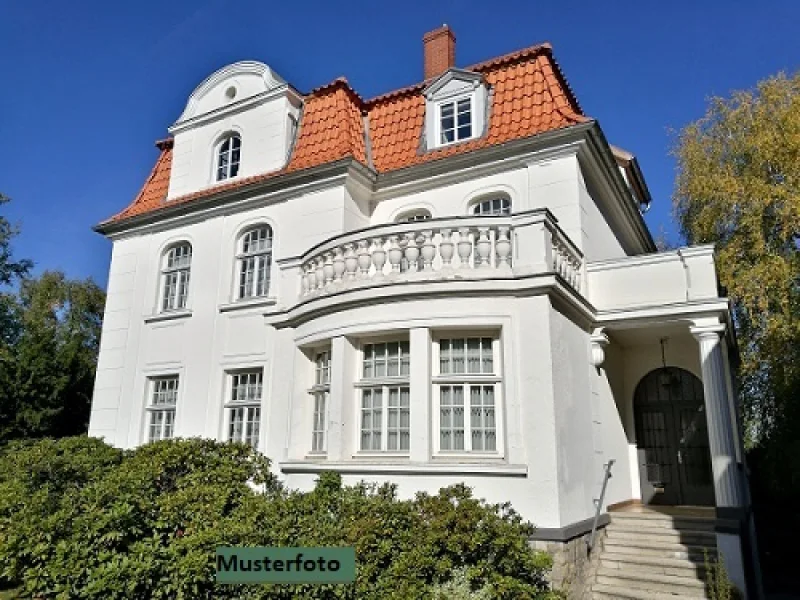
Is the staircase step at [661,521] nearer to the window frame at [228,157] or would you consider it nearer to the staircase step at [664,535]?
the staircase step at [664,535]

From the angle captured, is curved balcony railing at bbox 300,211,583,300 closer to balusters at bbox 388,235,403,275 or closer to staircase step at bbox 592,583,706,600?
balusters at bbox 388,235,403,275

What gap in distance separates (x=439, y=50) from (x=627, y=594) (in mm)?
12655

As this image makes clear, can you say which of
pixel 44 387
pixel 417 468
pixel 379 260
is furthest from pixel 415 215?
pixel 44 387

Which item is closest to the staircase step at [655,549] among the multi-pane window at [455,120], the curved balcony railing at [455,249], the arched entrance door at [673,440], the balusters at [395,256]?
the arched entrance door at [673,440]

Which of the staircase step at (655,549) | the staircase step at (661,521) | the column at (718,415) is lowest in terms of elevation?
the staircase step at (655,549)

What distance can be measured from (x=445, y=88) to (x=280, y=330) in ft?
21.7

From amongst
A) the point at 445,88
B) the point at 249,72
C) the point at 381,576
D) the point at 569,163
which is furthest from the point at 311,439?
the point at 249,72

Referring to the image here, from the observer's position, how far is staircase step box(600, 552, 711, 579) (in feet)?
26.4

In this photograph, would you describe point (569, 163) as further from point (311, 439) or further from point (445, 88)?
point (311, 439)

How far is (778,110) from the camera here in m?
15.9

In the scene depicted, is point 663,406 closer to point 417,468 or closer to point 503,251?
point 503,251

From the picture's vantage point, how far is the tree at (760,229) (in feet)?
47.6

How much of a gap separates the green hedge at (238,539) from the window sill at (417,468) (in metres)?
0.42

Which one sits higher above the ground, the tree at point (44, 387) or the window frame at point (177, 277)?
the window frame at point (177, 277)
